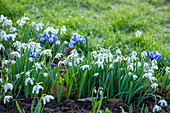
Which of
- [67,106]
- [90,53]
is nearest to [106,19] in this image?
[90,53]

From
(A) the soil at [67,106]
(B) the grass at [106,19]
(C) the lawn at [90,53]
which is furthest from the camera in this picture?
(B) the grass at [106,19]

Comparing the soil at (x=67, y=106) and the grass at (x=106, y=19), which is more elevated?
the grass at (x=106, y=19)

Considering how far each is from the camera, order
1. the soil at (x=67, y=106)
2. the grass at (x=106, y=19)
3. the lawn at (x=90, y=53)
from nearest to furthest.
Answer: the soil at (x=67, y=106), the lawn at (x=90, y=53), the grass at (x=106, y=19)

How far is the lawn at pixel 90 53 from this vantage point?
2275mm

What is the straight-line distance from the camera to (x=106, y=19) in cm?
523

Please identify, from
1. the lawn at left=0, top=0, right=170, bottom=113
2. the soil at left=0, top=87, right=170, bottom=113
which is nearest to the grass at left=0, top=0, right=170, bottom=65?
the lawn at left=0, top=0, right=170, bottom=113

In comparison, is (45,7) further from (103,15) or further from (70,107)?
(70,107)

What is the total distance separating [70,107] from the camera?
2.18 metres

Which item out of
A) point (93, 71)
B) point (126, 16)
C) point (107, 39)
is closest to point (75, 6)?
point (126, 16)

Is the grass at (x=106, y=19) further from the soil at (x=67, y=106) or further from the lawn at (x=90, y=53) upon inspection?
the soil at (x=67, y=106)

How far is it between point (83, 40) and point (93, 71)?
0.90 metres

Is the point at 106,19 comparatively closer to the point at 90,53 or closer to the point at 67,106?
the point at 90,53

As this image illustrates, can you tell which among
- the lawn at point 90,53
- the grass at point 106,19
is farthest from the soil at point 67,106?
the grass at point 106,19

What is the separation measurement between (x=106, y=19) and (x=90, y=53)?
6.76ft
